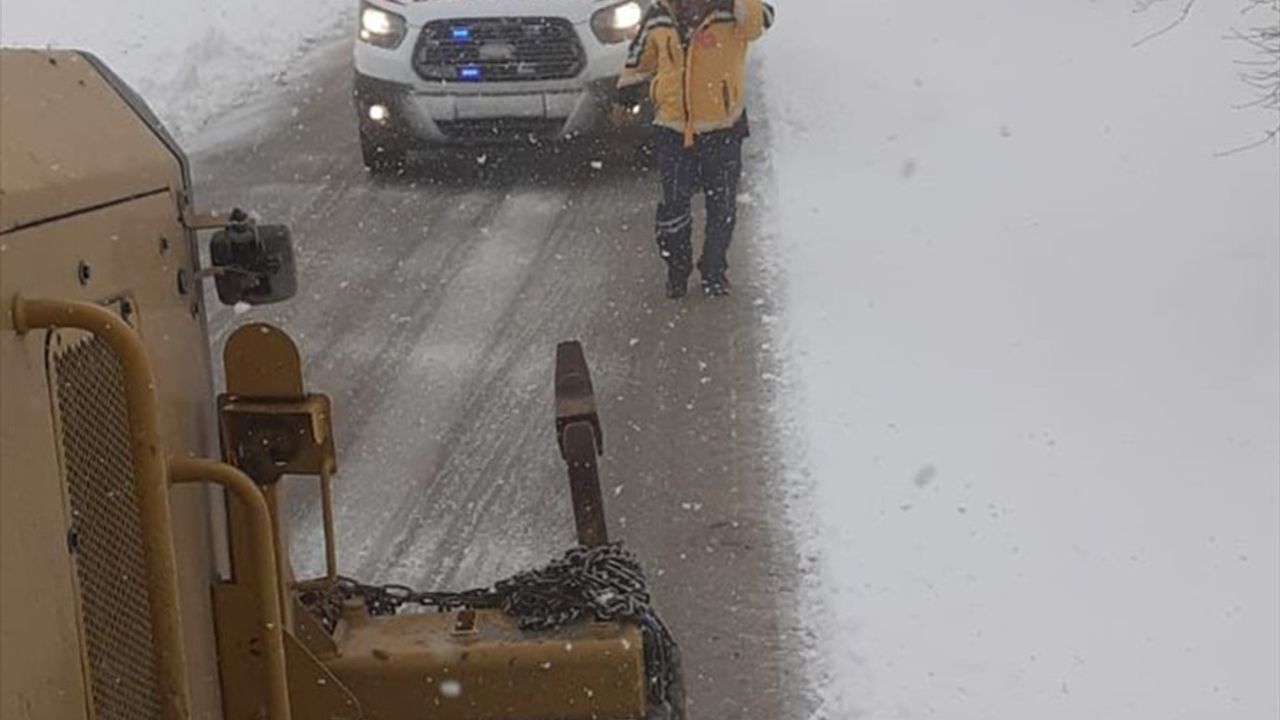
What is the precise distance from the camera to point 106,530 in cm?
249

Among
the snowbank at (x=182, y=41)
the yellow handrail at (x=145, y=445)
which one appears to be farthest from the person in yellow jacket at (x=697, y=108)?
the yellow handrail at (x=145, y=445)

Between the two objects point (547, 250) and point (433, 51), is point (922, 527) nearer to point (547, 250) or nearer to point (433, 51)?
point (547, 250)

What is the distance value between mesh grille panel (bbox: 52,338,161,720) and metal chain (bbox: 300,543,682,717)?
A: 0.89 meters

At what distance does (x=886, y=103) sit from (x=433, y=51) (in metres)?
3.97

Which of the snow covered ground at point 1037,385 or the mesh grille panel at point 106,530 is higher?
the mesh grille panel at point 106,530

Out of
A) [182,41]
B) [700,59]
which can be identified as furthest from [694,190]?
[182,41]

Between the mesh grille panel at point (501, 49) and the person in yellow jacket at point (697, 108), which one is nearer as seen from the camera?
→ the person in yellow jacket at point (697, 108)

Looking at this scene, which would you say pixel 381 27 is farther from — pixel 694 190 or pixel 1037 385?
pixel 1037 385

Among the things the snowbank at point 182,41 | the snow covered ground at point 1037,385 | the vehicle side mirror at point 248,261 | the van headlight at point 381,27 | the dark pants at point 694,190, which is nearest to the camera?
the vehicle side mirror at point 248,261

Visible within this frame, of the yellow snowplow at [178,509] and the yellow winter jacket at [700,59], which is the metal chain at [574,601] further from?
the yellow winter jacket at [700,59]

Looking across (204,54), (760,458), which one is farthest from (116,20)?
(760,458)

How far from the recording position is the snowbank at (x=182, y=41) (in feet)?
46.6

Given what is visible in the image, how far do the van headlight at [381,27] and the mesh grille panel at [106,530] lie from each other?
339 inches

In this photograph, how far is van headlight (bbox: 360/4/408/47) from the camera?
428 inches
